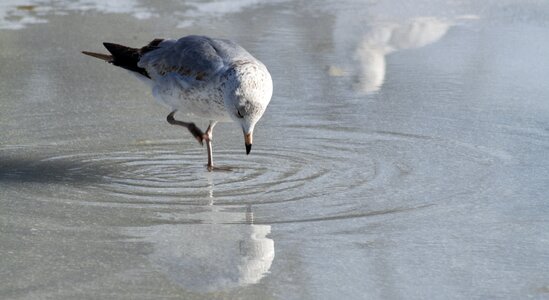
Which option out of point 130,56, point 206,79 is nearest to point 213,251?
point 206,79

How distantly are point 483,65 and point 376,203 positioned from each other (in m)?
3.28

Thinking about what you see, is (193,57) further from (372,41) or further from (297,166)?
(372,41)

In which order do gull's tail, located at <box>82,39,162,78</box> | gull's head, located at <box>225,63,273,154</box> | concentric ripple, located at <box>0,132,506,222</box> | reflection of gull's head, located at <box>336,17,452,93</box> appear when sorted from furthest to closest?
reflection of gull's head, located at <box>336,17,452,93</box>, gull's tail, located at <box>82,39,162,78</box>, gull's head, located at <box>225,63,273,154</box>, concentric ripple, located at <box>0,132,506,222</box>

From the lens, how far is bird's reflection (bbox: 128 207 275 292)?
360cm

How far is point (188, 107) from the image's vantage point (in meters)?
5.63

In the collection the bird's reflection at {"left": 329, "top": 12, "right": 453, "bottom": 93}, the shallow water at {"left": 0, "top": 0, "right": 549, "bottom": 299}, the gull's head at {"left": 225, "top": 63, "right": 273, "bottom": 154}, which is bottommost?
the bird's reflection at {"left": 329, "top": 12, "right": 453, "bottom": 93}

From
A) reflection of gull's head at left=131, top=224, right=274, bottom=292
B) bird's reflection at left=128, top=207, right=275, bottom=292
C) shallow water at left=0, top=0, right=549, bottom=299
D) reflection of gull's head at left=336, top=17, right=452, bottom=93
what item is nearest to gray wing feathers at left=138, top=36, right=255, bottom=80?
shallow water at left=0, top=0, right=549, bottom=299

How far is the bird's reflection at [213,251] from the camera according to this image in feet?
11.8

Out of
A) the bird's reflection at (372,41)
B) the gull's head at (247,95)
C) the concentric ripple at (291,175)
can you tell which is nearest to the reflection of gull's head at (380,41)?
the bird's reflection at (372,41)

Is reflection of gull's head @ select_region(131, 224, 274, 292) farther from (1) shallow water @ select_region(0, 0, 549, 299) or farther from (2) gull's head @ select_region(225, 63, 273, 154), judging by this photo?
(2) gull's head @ select_region(225, 63, 273, 154)

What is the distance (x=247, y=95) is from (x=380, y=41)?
3.41 m

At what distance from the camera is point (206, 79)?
539cm

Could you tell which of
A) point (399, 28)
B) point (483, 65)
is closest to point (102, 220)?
point (483, 65)

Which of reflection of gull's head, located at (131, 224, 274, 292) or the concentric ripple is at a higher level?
reflection of gull's head, located at (131, 224, 274, 292)
